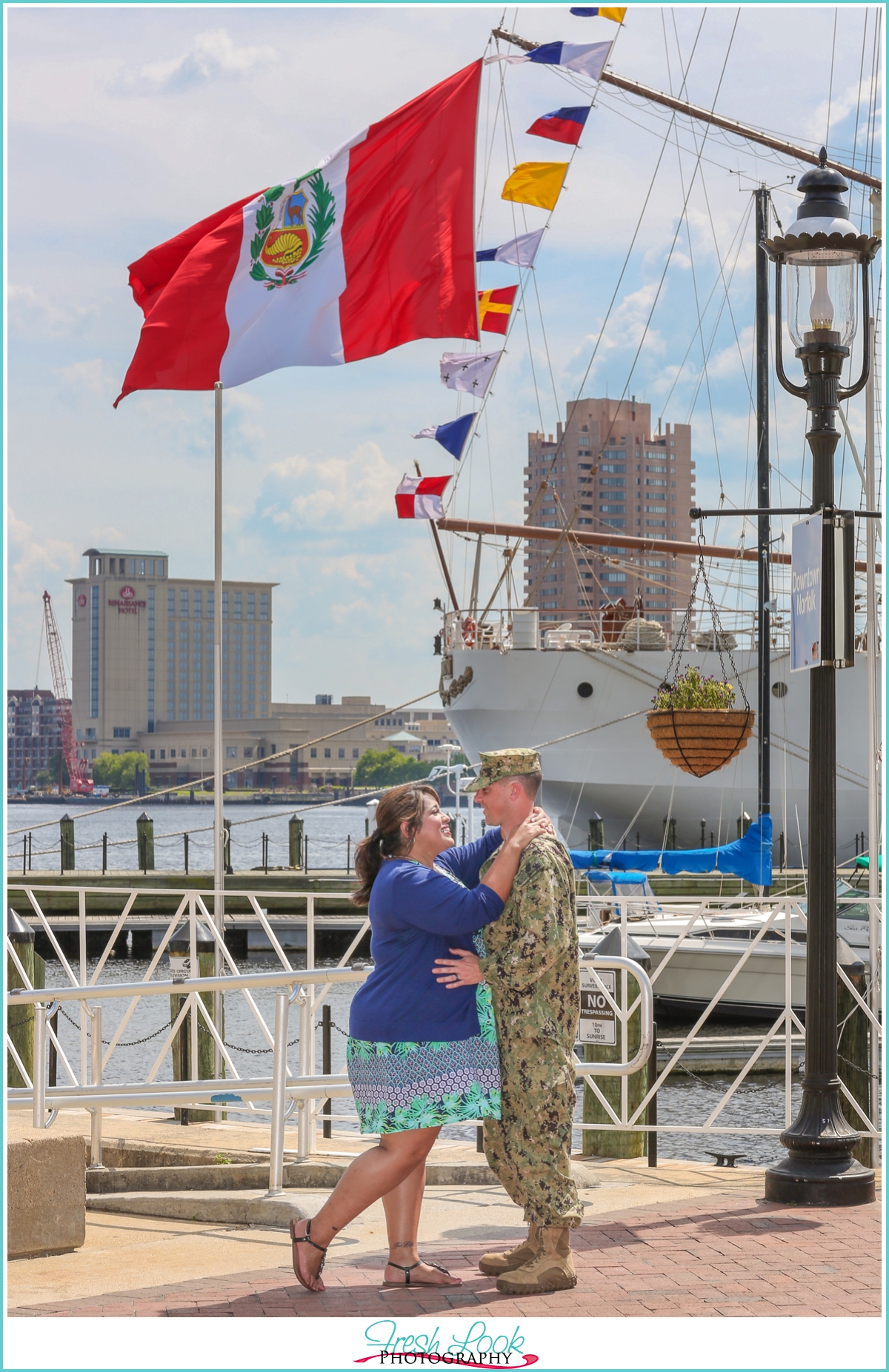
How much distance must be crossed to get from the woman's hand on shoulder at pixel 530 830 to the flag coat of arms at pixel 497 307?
42.6ft

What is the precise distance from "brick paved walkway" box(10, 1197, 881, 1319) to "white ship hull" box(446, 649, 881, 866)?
3115 centimetres

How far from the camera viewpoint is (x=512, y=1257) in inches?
194

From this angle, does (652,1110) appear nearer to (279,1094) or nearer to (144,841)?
(279,1094)

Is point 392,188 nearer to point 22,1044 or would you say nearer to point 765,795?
point 22,1044

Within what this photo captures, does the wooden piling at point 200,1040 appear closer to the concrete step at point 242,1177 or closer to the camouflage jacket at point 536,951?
the concrete step at point 242,1177

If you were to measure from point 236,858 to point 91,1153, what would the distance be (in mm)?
61848

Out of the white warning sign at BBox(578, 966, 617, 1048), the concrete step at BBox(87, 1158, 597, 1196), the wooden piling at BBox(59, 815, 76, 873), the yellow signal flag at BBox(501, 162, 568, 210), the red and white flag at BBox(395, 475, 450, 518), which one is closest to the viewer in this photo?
the concrete step at BBox(87, 1158, 597, 1196)

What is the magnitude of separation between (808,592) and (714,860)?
1628 centimetres

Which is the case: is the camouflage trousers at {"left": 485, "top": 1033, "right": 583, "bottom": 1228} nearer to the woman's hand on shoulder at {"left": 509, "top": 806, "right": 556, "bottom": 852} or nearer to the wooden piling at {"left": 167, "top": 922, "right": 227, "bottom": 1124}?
→ the woman's hand on shoulder at {"left": 509, "top": 806, "right": 556, "bottom": 852}

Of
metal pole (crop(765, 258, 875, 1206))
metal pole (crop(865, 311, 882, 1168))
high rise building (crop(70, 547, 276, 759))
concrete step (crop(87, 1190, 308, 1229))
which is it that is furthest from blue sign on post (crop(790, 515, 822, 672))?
high rise building (crop(70, 547, 276, 759))

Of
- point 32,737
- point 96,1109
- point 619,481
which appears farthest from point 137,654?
point 96,1109

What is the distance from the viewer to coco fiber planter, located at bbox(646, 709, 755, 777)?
17109 millimetres

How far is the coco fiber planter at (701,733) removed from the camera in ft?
56.1

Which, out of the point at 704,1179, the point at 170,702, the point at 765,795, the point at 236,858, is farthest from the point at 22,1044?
the point at 170,702
